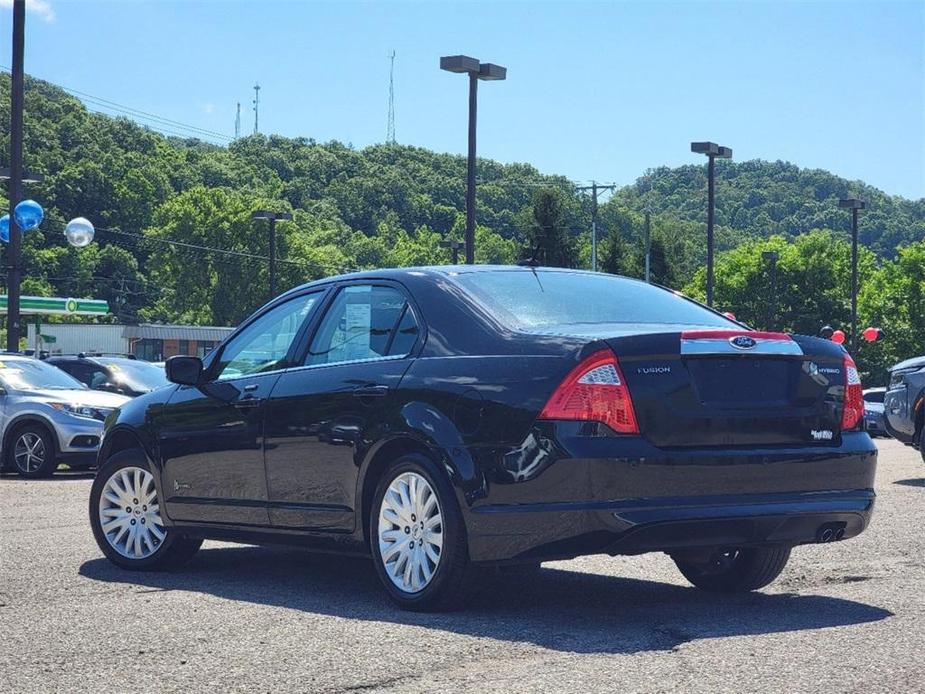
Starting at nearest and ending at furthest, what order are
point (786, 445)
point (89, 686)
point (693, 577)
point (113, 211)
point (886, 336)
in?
point (89, 686) < point (786, 445) < point (693, 577) < point (886, 336) < point (113, 211)

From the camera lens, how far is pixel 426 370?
6.76 metres

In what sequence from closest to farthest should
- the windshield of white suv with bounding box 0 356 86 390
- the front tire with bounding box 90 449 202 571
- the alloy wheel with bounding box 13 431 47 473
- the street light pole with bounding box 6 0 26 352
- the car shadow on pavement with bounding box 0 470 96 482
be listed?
the front tire with bounding box 90 449 202 571, the car shadow on pavement with bounding box 0 470 96 482, the alloy wheel with bounding box 13 431 47 473, the windshield of white suv with bounding box 0 356 86 390, the street light pole with bounding box 6 0 26 352

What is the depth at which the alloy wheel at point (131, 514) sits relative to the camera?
8484 mm

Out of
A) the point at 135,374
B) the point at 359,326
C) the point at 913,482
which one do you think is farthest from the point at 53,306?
the point at 359,326

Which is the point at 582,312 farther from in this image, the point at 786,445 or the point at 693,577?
the point at 693,577

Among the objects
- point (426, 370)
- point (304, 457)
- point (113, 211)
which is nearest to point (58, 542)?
point (304, 457)

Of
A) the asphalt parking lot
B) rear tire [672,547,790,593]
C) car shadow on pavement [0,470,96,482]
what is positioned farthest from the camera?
car shadow on pavement [0,470,96,482]

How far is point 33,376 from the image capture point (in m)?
18.3

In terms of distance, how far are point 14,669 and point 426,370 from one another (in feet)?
7.35

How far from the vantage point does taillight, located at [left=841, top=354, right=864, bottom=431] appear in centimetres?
681

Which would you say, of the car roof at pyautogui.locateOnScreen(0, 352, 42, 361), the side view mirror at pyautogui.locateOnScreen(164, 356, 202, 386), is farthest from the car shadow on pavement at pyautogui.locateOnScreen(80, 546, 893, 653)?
the car roof at pyautogui.locateOnScreen(0, 352, 42, 361)

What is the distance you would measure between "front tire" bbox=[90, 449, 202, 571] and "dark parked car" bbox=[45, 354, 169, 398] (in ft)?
39.7

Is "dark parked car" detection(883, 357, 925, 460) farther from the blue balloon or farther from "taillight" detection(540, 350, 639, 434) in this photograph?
the blue balloon

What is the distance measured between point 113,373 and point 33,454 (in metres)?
4.05
